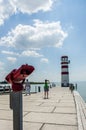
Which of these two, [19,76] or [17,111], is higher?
[19,76]

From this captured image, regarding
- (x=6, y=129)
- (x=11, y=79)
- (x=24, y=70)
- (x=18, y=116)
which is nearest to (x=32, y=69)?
(x=24, y=70)

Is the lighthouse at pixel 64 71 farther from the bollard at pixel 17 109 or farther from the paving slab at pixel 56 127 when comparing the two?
the bollard at pixel 17 109

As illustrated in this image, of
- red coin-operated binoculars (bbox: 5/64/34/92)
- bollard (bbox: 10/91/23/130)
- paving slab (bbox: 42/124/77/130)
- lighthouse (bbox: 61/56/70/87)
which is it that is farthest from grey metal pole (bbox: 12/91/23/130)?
lighthouse (bbox: 61/56/70/87)

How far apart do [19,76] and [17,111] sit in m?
0.70

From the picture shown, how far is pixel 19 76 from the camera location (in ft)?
14.8

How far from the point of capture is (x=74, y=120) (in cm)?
1011

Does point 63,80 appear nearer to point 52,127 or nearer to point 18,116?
point 52,127

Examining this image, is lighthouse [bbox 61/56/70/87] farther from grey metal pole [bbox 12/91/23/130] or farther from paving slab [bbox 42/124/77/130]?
grey metal pole [bbox 12/91/23/130]

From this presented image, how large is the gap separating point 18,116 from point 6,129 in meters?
4.00

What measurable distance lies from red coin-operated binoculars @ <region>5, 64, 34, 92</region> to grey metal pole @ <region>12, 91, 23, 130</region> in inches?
5.6

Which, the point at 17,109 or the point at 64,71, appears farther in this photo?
the point at 64,71

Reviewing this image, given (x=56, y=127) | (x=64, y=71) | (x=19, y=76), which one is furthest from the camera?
(x=64, y=71)

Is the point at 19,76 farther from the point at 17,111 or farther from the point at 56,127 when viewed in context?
the point at 56,127

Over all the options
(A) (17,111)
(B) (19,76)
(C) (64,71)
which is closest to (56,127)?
(A) (17,111)
